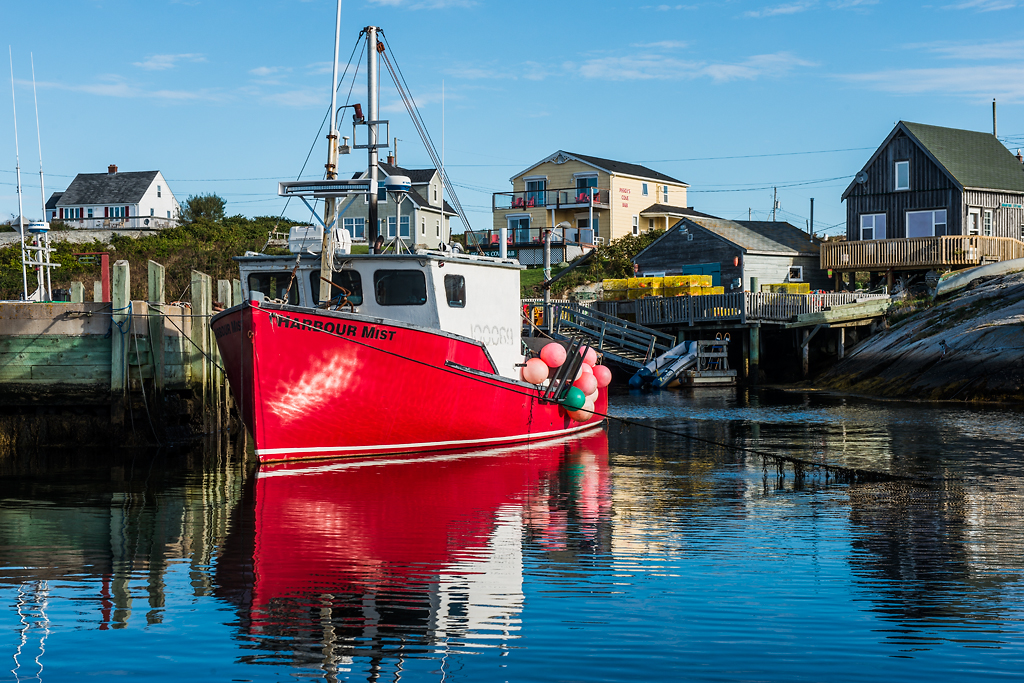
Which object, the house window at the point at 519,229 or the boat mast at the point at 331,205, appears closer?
the boat mast at the point at 331,205

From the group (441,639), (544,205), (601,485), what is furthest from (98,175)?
(441,639)

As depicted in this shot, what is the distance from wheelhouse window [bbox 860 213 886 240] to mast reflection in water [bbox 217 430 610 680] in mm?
33383

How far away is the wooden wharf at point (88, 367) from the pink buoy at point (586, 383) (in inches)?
315

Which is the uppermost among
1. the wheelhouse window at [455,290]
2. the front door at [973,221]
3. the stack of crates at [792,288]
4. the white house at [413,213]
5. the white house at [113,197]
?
the white house at [113,197]

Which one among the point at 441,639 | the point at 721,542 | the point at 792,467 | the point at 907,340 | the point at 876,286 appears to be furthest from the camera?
the point at 876,286

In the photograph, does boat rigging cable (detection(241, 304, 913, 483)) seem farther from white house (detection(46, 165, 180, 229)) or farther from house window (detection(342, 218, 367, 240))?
white house (detection(46, 165, 180, 229))

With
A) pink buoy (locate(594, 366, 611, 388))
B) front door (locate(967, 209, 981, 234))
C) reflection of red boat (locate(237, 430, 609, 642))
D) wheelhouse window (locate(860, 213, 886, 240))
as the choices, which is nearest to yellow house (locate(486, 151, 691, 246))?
wheelhouse window (locate(860, 213, 886, 240))

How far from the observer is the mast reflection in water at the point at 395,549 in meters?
6.94

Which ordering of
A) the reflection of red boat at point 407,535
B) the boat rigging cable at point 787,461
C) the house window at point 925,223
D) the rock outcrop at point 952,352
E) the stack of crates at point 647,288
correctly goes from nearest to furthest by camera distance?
the reflection of red boat at point 407,535 < the boat rigging cable at point 787,461 < the rock outcrop at point 952,352 < the stack of crates at point 647,288 < the house window at point 925,223

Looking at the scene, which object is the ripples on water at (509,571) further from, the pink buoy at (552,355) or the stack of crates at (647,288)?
the stack of crates at (647,288)

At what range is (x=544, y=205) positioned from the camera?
2493 inches

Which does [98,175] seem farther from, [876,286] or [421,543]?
[421,543]

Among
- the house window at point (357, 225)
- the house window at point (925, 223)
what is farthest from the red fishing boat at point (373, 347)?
the house window at point (357, 225)

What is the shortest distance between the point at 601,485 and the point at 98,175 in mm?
75010
